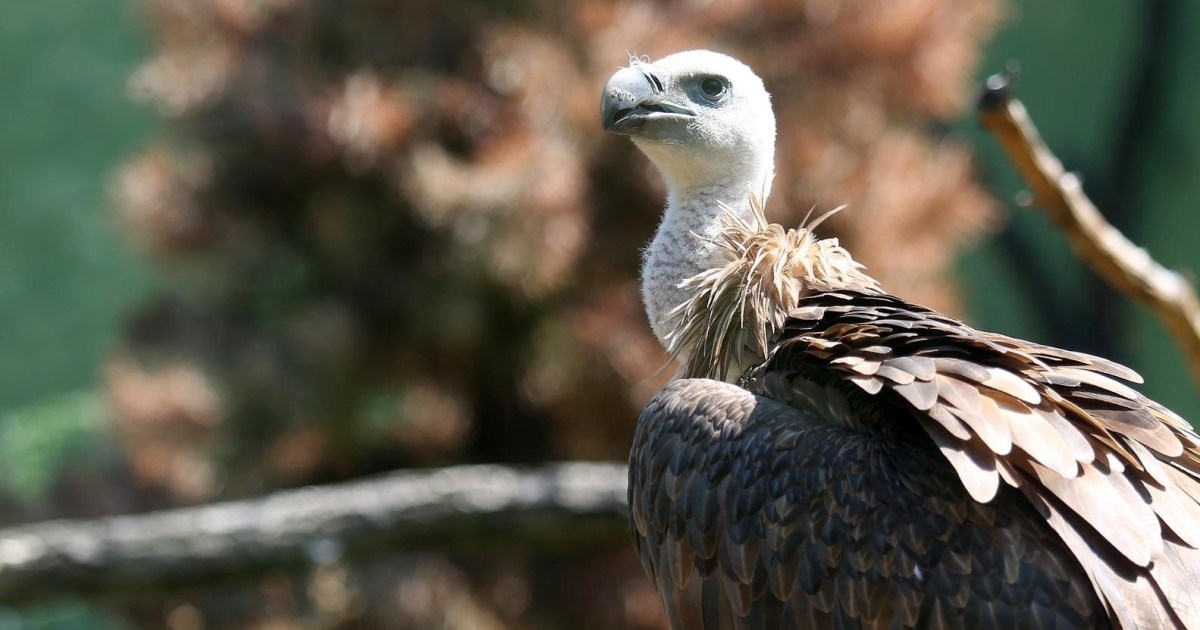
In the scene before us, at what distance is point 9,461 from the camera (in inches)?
355

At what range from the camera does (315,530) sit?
550cm

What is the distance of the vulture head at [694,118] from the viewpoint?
121 inches

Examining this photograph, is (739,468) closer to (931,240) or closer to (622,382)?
(622,382)

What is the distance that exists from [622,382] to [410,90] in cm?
183

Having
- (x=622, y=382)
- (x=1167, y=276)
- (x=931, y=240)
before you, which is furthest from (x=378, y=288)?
(x=1167, y=276)

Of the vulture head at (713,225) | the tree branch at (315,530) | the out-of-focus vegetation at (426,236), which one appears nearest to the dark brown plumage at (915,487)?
the vulture head at (713,225)

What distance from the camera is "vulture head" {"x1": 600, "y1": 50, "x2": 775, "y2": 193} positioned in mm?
3080

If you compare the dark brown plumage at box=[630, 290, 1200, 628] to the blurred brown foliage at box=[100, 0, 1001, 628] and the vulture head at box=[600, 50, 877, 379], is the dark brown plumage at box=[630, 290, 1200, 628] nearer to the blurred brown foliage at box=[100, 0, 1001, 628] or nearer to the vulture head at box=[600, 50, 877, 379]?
the vulture head at box=[600, 50, 877, 379]

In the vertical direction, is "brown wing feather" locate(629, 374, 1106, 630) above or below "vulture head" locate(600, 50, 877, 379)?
below

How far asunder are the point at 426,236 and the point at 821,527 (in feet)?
15.5

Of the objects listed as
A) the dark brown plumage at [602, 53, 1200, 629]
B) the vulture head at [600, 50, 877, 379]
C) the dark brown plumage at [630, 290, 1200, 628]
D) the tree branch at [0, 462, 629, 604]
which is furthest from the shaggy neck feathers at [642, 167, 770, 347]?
the tree branch at [0, 462, 629, 604]

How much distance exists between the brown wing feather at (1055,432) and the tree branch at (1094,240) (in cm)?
79

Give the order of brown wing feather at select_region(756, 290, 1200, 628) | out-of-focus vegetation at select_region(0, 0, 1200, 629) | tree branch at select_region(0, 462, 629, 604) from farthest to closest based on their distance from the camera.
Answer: out-of-focus vegetation at select_region(0, 0, 1200, 629) < tree branch at select_region(0, 462, 629, 604) < brown wing feather at select_region(756, 290, 1200, 628)

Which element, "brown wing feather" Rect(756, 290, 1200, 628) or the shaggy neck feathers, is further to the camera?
the shaggy neck feathers
